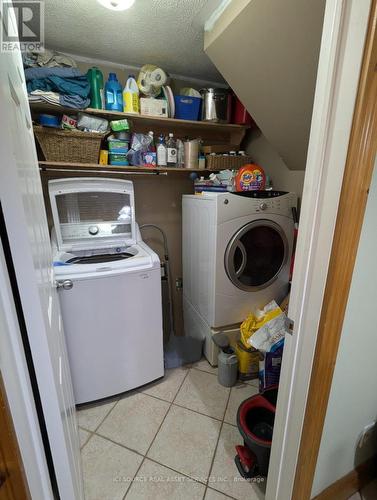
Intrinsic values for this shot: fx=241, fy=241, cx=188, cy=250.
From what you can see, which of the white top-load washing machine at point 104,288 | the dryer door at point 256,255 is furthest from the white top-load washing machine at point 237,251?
the white top-load washing machine at point 104,288

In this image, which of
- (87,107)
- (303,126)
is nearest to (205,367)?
(303,126)

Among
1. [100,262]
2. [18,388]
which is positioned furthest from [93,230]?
[18,388]

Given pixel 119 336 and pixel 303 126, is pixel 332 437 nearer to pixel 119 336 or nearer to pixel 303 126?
pixel 119 336

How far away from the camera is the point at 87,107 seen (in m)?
1.65

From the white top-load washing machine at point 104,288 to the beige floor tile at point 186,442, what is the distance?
13.5 inches

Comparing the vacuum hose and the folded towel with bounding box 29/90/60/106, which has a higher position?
the folded towel with bounding box 29/90/60/106

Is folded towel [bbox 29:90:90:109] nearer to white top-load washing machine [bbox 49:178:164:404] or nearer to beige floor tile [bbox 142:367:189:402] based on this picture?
white top-load washing machine [bbox 49:178:164:404]

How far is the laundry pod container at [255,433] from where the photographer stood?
1.12m

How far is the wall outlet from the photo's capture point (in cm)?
106

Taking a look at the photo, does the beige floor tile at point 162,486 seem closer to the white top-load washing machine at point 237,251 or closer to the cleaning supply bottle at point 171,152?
the white top-load washing machine at point 237,251

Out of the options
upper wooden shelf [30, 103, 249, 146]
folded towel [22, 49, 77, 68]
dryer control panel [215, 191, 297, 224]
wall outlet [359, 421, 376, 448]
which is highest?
folded towel [22, 49, 77, 68]

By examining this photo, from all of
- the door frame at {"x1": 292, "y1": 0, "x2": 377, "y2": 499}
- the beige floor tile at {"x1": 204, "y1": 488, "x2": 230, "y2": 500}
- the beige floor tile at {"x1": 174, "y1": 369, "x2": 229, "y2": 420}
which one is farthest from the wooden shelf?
the beige floor tile at {"x1": 204, "y1": 488, "x2": 230, "y2": 500}

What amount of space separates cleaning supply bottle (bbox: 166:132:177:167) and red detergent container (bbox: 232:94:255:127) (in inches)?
23.0

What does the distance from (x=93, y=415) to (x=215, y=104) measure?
241cm
